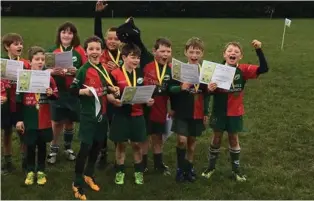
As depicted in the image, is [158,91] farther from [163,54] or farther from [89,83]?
[89,83]

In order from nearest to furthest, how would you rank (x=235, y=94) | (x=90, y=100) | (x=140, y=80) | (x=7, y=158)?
(x=90, y=100), (x=140, y=80), (x=235, y=94), (x=7, y=158)

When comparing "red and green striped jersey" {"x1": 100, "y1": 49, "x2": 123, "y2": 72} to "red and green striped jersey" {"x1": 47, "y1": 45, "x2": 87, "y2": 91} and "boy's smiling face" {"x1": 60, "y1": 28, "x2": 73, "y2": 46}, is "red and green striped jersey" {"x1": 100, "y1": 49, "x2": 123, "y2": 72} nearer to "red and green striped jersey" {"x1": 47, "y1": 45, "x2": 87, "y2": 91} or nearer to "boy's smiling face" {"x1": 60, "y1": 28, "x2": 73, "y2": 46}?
"red and green striped jersey" {"x1": 47, "y1": 45, "x2": 87, "y2": 91}

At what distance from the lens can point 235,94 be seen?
20.6ft

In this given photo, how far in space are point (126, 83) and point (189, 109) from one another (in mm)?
998

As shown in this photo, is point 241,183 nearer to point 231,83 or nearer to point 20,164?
point 231,83

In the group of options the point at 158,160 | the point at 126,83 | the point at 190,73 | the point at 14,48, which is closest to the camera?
the point at 126,83

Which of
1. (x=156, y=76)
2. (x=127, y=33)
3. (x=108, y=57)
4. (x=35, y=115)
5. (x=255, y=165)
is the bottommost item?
(x=255, y=165)

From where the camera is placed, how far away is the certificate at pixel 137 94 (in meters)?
5.66

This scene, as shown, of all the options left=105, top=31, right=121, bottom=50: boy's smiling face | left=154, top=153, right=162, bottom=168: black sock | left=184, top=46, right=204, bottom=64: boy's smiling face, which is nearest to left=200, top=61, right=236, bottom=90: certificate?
left=184, top=46, right=204, bottom=64: boy's smiling face

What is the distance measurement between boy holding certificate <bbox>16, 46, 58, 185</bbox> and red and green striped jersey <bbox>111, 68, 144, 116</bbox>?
0.85 m

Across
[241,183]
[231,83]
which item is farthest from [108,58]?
[241,183]

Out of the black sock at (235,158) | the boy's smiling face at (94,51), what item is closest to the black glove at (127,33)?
the boy's smiling face at (94,51)

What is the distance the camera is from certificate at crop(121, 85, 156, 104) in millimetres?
5656

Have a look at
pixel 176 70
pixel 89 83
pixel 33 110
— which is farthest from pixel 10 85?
pixel 176 70
